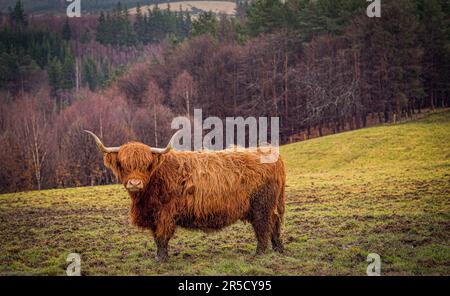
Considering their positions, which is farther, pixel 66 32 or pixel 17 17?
pixel 66 32

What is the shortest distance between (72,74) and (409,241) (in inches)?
4084

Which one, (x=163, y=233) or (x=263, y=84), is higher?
(x=263, y=84)

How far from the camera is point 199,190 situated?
10.2 meters

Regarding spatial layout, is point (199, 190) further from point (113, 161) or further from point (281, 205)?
point (281, 205)

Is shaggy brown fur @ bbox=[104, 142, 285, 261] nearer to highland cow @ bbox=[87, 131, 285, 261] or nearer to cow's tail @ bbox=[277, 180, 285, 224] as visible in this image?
highland cow @ bbox=[87, 131, 285, 261]

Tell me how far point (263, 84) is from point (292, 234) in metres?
48.8

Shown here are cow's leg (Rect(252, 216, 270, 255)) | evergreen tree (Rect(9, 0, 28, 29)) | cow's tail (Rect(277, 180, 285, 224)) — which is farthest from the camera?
evergreen tree (Rect(9, 0, 28, 29))

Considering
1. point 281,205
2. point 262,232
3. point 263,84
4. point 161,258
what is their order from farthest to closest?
point 263,84 → point 281,205 → point 262,232 → point 161,258

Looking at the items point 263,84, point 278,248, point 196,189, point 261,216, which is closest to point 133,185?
point 196,189

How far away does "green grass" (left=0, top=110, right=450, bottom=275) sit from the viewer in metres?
9.65

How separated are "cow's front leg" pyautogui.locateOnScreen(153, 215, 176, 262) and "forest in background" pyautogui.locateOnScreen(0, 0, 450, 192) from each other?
36.1 meters

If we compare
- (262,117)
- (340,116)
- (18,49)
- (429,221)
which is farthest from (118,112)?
(18,49)

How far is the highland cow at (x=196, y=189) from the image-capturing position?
998 cm

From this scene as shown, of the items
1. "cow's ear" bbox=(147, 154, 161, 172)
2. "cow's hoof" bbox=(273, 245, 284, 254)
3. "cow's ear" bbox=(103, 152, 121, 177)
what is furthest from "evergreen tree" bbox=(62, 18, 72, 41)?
"cow's hoof" bbox=(273, 245, 284, 254)
